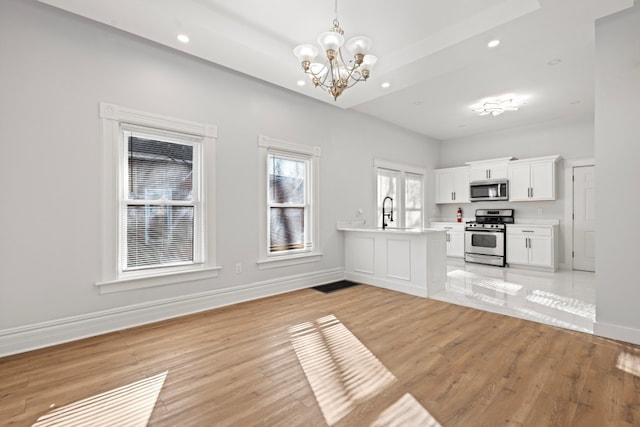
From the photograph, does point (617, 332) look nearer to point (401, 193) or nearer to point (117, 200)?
point (401, 193)

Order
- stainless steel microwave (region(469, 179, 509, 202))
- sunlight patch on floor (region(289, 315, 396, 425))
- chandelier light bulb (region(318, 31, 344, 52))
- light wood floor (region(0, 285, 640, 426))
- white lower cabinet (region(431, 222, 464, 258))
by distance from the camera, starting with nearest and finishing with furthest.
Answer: light wood floor (region(0, 285, 640, 426)), sunlight patch on floor (region(289, 315, 396, 425)), chandelier light bulb (region(318, 31, 344, 52)), stainless steel microwave (region(469, 179, 509, 202)), white lower cabinet (region(431, 222, 464, 258))

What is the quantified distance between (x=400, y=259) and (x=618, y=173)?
2583 millimetres

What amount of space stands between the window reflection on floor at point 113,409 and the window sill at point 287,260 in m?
2.22

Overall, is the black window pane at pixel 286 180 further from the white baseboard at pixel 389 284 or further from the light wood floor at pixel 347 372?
the light wood floor at pixel 347 372

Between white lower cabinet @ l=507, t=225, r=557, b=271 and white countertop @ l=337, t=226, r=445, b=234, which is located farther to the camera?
white lower cabinet @ l=507, t=225, r=557, b=271

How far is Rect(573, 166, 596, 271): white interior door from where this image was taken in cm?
596

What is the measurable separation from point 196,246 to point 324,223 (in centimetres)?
213

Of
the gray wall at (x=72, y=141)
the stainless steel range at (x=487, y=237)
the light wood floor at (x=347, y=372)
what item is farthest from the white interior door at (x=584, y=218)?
the gray wall at (x=72, y=141)

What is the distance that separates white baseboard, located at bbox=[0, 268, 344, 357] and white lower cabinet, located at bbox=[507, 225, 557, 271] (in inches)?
191

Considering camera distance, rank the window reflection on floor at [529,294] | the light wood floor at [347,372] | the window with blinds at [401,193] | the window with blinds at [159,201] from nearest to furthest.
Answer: the light wood floor at [347,372] < the window with blinds at [159,201] < the window reflection on floor at [529,294] < the window with blinds at [401,193]

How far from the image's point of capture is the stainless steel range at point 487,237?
653 cm

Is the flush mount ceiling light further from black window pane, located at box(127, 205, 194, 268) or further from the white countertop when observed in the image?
black window pane, located at box(127, 205, 194, 268)

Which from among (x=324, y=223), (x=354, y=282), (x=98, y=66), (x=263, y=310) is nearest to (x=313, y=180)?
(x=324, y=223)

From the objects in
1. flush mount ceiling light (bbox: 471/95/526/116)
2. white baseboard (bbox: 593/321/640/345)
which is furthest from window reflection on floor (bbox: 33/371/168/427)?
flush mount ceiling light (bbox: 471/95/526/116)
